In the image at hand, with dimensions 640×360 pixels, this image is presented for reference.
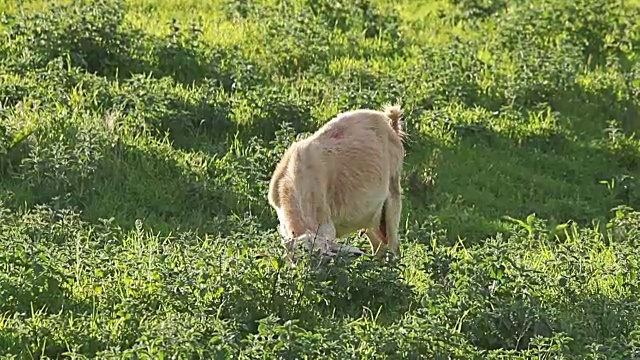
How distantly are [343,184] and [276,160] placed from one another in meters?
1.65

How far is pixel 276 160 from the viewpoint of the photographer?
10.2 m

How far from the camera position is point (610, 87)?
43.8 ft

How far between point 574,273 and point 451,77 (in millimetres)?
4602

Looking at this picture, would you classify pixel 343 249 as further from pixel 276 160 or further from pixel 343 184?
pixel 276 160

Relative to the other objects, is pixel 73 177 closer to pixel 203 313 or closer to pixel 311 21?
pixel 203 313

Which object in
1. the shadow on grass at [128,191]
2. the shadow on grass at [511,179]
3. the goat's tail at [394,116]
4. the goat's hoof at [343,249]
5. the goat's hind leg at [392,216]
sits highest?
the goat's hoof at [343,249]

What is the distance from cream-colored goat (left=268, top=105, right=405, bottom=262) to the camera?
25.9 ft

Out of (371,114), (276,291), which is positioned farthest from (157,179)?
(276,291)

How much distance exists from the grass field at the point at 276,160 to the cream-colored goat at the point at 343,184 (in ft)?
0.81

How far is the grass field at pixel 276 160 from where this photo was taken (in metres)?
7.14

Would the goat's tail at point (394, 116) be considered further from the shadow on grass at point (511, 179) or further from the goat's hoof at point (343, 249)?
the goat's hoof at point (343, 249)

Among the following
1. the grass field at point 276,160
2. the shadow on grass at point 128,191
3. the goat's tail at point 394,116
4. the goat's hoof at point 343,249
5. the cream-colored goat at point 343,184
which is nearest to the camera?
the grass field at point 276,160

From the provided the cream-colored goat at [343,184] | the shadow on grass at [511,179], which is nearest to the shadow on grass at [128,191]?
the cream-colored goat at [343,184]

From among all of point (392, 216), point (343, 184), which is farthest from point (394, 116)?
point (343, 184)
